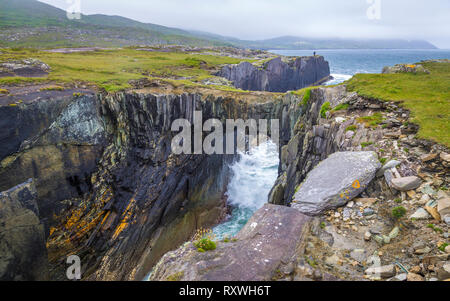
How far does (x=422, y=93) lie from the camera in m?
15.4

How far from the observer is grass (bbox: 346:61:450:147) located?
10.9 metres

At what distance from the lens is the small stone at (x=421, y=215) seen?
281 inches

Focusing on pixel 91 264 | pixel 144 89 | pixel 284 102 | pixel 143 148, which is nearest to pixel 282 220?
pixel 143 148

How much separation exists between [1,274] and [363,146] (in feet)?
73.4

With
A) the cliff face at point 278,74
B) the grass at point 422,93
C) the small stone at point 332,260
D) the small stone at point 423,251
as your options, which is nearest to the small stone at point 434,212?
the small stone at point 423,251

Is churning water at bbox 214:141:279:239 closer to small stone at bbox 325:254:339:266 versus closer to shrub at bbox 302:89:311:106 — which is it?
shrub at bbox 302:89:311:106

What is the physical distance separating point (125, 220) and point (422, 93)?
82.4 feet

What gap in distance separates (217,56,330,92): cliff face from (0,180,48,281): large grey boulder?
1466 inches

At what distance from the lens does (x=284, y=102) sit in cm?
2747

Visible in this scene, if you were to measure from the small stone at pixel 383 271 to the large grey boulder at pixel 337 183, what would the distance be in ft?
8.95

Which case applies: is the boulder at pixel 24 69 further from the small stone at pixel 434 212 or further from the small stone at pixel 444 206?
the small stone at pixel 444 206

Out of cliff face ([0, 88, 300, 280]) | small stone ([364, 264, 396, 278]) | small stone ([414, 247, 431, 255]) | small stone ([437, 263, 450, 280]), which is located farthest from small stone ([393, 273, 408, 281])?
cliff face ([0, 88, 300, 280])

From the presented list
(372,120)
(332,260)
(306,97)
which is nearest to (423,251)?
(332,260)
